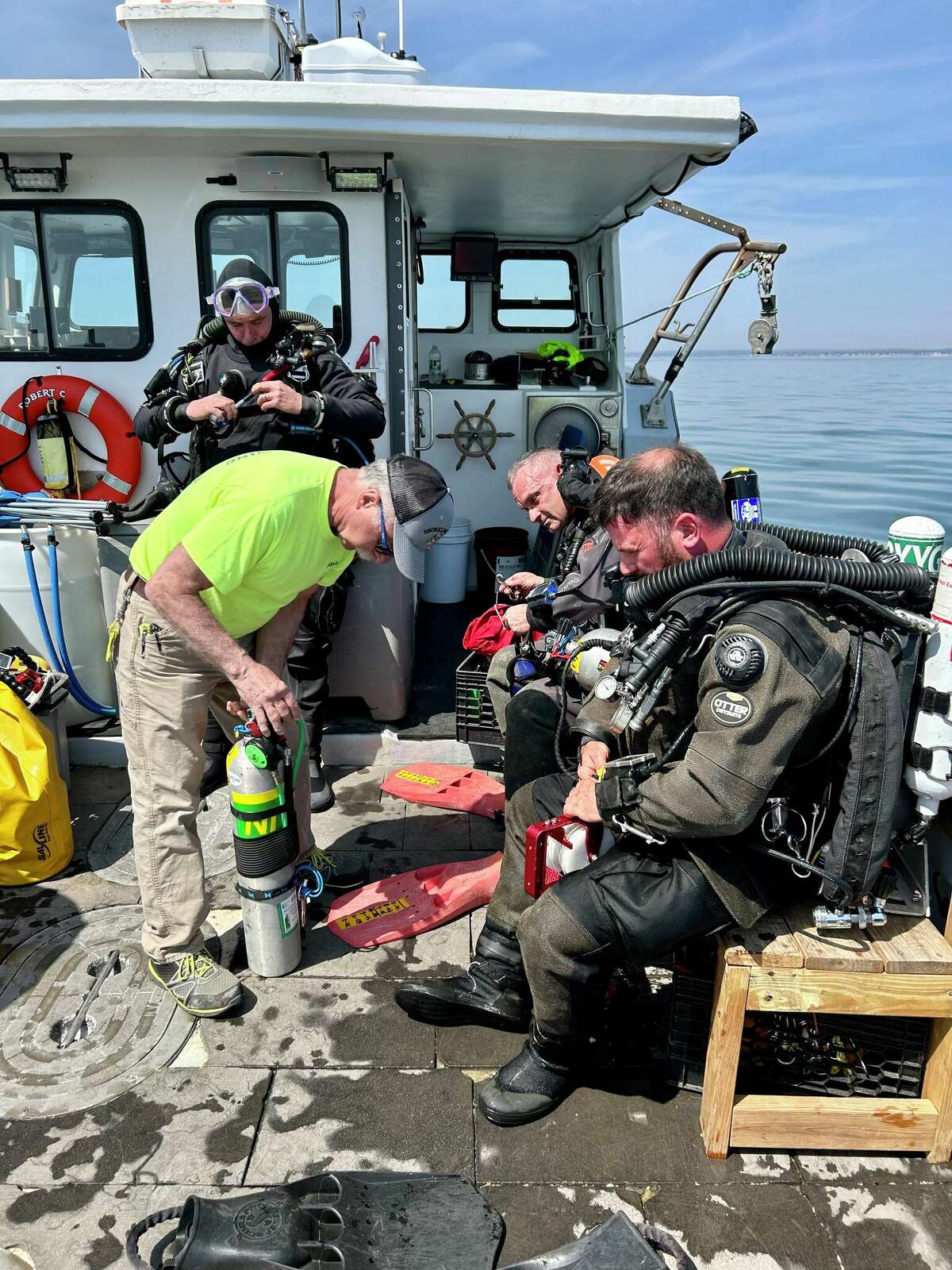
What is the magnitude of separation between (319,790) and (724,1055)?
7.87 feet

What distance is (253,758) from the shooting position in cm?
286

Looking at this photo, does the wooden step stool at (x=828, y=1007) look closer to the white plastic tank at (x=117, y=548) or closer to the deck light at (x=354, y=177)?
the white plastic tank at (x=117, y=548)

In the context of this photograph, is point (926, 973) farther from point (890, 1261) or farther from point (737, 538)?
point (737, 538)

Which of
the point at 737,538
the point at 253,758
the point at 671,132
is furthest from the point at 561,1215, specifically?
the point at 671,132

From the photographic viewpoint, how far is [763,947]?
225cm

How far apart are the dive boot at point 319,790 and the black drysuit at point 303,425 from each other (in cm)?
6

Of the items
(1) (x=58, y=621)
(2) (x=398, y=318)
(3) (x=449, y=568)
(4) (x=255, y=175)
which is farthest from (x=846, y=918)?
(3) (x=449, y=568)

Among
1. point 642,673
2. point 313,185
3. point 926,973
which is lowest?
point 926,973

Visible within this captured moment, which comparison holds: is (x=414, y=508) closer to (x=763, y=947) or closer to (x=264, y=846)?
(x=264, y=846)

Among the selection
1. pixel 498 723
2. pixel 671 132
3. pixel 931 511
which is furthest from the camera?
pixel 931 511

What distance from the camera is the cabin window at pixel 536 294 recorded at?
7.57 m

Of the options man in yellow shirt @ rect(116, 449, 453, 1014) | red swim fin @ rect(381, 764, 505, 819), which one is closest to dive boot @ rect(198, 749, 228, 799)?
red swim fin @ rect(381, 764, 505, 819)

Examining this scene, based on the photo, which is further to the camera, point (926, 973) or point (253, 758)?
point (253, 758)

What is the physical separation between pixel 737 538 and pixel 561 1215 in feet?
6.02
